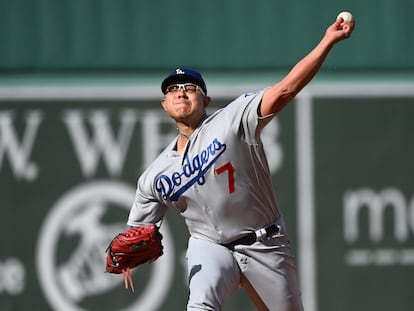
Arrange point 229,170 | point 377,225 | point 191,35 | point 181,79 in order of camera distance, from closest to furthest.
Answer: point 229,170
point 181,79
point 377,225
point 191,35

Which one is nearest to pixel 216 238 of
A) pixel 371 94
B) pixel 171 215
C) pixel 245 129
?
pixel 245 129

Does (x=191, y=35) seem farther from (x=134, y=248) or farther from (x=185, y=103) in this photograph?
(x=134, y=248)

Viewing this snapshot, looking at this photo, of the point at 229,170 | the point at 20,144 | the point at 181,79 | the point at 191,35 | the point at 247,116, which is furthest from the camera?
the point at 191,35

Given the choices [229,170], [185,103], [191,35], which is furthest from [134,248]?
[191,35]

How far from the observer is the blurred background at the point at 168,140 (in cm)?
620

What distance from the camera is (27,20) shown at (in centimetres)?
637

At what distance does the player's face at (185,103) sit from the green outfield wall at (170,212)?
2.10m

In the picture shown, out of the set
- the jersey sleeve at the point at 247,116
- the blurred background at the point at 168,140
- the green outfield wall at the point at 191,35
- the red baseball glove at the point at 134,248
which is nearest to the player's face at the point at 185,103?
the jersey sleeve at the point at 247,116

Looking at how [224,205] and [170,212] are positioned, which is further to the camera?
[170,212]

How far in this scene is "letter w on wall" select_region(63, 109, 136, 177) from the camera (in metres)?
6.22

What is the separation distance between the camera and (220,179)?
401 centimetres

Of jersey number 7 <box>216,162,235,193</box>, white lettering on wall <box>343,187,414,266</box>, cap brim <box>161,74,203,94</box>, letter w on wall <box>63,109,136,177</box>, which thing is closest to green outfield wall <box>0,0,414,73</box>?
letter w on wall <box>63,109,136,177</box>

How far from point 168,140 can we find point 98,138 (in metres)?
0.46

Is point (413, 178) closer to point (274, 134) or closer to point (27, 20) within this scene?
point (274, 134)
